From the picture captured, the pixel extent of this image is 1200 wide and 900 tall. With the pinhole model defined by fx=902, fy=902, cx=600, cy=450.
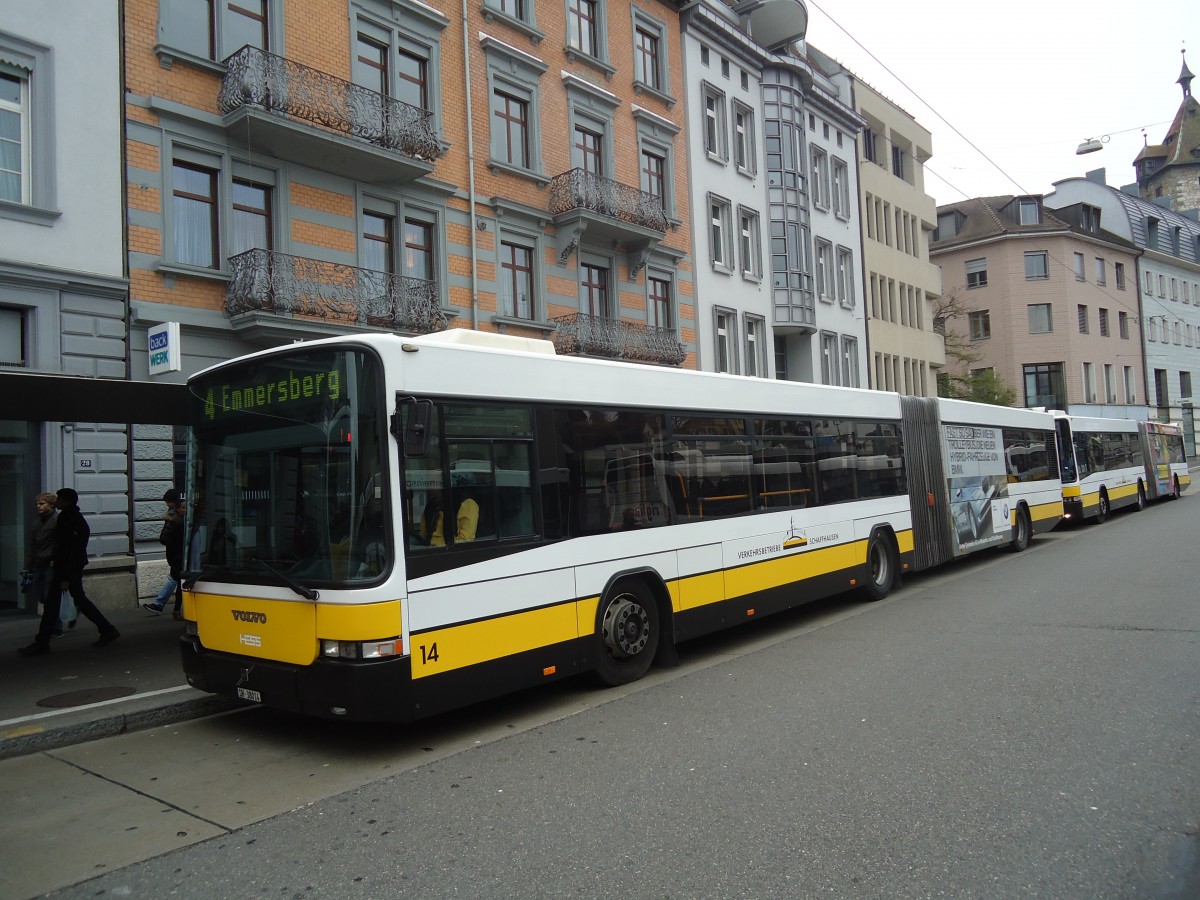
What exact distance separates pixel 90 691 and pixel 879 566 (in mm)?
9798

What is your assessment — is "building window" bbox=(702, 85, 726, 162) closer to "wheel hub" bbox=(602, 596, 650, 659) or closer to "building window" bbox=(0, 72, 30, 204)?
"building window" bbox=(0, 72, 30, 204)

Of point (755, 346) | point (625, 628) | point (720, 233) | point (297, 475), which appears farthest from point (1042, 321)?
point (297, 475)

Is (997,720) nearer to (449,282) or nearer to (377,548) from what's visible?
(377,548)

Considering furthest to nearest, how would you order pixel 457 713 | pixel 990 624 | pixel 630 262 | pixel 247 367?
pixel 630 262, pixel 990 624, pixel 457 713, pixel 247 367

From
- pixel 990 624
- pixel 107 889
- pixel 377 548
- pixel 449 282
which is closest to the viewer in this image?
pixel 107 889

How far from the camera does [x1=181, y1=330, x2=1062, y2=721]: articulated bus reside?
5.96 meters

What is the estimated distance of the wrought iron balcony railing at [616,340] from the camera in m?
21.2

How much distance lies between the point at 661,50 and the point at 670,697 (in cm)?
2300

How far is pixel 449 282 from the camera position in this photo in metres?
19.0

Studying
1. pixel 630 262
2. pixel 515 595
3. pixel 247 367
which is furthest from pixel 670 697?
pixel 630 262

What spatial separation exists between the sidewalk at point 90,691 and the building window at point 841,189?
99.8 ft

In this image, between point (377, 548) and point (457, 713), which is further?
point (457, 713)

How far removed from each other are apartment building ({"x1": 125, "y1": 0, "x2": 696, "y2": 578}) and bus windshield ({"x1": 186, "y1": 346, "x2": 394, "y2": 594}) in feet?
21.2

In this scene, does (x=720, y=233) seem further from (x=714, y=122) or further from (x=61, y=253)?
(x=61, y=253)
